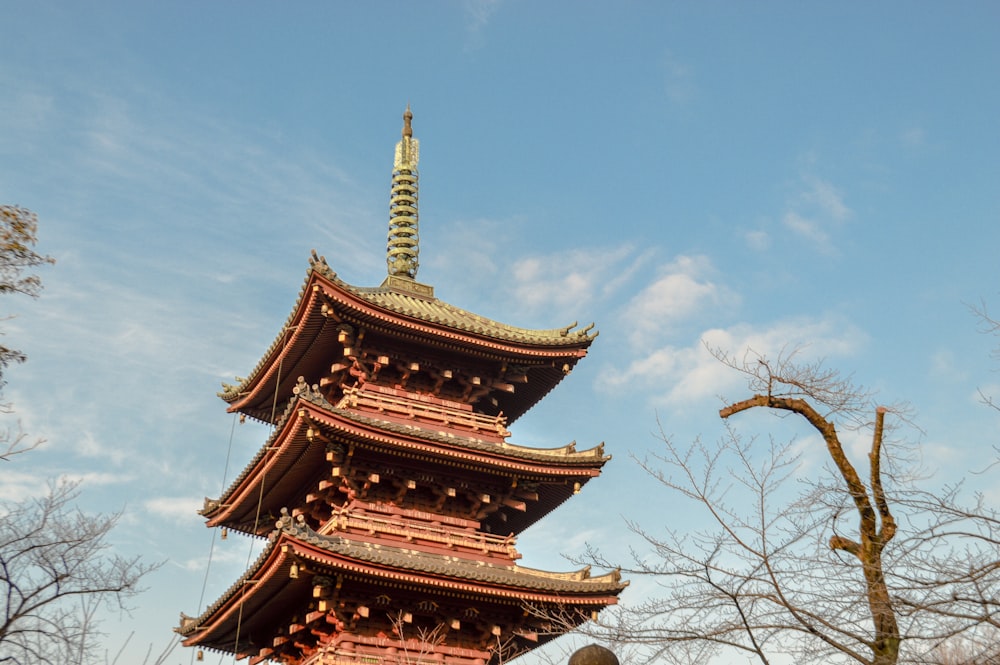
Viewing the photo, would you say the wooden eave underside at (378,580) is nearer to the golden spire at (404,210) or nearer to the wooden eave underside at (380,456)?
the wooden eave underside at (380,456)

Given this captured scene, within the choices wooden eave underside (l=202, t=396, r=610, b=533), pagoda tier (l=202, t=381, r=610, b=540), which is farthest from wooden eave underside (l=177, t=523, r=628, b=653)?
wooden eave underside (l=202, t=396, r=610, b=533)

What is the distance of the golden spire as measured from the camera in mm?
30536

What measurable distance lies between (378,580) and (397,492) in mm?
3058

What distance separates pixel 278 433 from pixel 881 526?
16.4 metres

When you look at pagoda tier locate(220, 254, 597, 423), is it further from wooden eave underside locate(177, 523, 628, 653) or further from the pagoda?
wooden eave underside locate(177, 523, 628, 653)

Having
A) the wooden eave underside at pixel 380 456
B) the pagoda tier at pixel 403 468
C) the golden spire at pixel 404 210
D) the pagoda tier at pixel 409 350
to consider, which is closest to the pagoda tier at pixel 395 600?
the pagoda tier at pixel 403 468

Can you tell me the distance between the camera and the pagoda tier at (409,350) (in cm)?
2452

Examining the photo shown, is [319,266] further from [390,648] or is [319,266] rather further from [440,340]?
[390,648]

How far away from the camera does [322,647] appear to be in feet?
72.4

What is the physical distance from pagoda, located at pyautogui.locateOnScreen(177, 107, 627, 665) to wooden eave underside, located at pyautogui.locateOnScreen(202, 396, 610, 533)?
0.05 m

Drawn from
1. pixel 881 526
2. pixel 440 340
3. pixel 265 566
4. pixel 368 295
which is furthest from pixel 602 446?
pixel 881 526

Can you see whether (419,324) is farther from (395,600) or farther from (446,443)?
(395,600)

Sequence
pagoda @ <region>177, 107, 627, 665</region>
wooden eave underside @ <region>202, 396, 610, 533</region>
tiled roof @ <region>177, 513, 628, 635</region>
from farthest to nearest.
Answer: wooden eave underside @ <region>202, 396, 610, 533</region> < pagoda @ <region>177, 107, 627, 665</region> < tiled roof @ <region>177, 513, 628, 635</region>

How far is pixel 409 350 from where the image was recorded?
25641 millimetres
